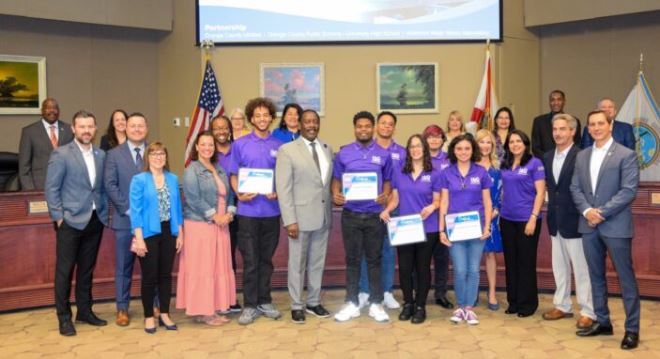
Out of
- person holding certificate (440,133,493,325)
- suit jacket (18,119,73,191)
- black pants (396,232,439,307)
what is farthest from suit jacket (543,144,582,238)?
suit jacket (18,119,73,191)

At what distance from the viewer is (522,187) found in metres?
4.62

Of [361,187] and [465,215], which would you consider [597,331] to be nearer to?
[465,215]

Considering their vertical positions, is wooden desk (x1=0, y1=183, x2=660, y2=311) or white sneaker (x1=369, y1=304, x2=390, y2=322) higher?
wooden desk (x1=0, y1=183, x2=660, y2=311)

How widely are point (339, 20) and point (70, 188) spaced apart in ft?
15.7

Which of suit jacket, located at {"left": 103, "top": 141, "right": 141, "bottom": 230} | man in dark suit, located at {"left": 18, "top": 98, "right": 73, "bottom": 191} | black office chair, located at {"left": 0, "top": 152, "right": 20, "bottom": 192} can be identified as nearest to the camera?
suit jacket, located at {"left": 103, "top": 141, "right": 141, "bottom": 230}

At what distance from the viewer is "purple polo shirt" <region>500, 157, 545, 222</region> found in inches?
181

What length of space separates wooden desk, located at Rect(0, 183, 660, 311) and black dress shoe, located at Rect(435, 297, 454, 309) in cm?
146

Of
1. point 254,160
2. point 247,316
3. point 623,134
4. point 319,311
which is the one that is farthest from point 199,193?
point 623,134

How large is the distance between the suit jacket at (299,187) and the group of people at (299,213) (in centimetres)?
1

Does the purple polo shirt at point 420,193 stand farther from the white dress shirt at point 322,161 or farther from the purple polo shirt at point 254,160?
the purple polo shirt at point 254,160

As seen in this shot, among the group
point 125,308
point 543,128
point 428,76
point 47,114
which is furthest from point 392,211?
point 428,76

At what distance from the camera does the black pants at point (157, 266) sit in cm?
430

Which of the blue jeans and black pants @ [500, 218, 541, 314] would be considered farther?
black pants @ [500, 218, 541, 314]

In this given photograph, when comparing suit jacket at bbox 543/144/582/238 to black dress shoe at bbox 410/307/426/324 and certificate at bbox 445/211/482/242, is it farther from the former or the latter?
black dress shoe at bbox 410/307/426/324
